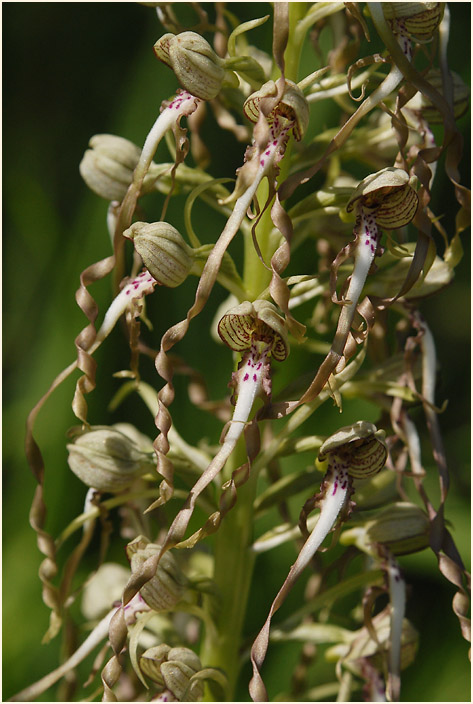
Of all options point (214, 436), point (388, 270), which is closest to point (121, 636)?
point (388, 270)

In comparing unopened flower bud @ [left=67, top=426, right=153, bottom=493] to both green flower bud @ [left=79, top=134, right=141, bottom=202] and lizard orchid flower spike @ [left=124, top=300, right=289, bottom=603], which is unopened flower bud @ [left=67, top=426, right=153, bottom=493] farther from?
green flower bud @ [left=79, top=134, right=141, bottom=202]

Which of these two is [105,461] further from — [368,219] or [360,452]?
[368,219]

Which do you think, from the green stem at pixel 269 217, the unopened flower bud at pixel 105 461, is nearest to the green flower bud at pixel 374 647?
the unopened flower bud at pixel 105 461

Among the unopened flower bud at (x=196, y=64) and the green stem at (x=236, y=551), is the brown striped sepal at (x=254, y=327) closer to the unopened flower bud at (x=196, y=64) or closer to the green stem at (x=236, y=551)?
the green stem at (x=236, y=551)

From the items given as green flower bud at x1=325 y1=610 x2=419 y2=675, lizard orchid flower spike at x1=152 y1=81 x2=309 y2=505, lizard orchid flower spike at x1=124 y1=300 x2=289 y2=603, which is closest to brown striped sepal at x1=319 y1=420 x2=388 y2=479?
lizard orchid flower spike at x1=124 y1=300 x2=289 y2=603

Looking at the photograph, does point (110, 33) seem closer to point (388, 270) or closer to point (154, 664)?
point (388, 270)

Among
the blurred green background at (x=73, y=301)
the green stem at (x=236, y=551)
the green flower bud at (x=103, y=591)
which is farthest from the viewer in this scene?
the blurred green background at (x=73, y=301)
